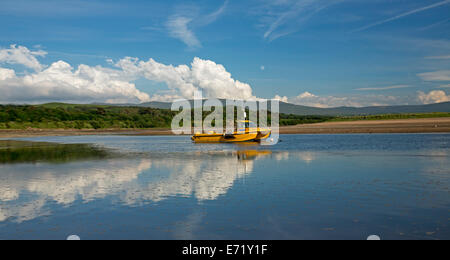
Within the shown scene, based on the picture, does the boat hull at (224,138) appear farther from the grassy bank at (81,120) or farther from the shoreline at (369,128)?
the grassy bank at (81,120)

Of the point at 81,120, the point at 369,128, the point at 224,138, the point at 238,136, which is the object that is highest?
the point at 81,120

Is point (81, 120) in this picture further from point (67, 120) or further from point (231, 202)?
point (231, 202)

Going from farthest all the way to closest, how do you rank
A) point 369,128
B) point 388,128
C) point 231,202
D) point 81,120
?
1. point 81,120
2. point 369,128
3. point 388,128
4. point 231,202

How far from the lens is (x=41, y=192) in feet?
57.5

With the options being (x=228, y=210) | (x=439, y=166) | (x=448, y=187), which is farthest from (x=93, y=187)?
(x=439, y=166)

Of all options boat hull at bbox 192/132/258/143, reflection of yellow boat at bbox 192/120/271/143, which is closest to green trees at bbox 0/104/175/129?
boat hull at bbox 192/132/258/143

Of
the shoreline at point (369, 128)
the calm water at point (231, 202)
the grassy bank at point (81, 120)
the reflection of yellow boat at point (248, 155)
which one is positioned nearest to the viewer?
the calm water at point (231, 202)

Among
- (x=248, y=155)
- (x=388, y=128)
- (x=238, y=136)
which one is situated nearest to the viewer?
(x=248, y=155)

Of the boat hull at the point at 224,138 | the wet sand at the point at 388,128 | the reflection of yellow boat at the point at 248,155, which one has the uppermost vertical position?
the wet sand at the point at 388,128

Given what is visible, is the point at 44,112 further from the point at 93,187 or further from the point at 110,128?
the point at 93,187

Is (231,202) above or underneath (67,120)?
underneath

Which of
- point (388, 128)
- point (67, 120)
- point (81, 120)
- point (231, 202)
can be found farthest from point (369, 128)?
point (67, 120)

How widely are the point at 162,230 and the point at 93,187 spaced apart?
887 cm

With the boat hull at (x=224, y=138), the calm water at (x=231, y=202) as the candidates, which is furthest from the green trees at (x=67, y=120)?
the calm water at (x=231, y=202)
